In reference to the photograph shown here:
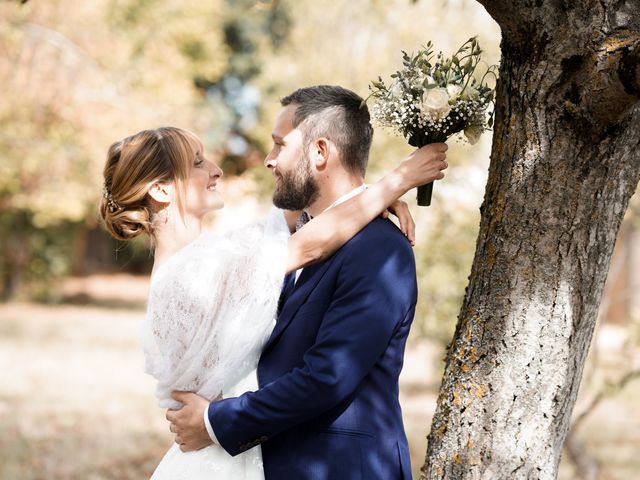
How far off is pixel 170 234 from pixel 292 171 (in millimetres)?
482

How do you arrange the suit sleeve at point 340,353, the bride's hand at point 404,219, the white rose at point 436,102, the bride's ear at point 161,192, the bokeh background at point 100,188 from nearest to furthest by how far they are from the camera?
the suit sleeve at point 340,353 < the white rose at point 436,102 < the bride's hand at point 404,219 < the bride's ear at point 161,192 < the bokeh background at point 100,188

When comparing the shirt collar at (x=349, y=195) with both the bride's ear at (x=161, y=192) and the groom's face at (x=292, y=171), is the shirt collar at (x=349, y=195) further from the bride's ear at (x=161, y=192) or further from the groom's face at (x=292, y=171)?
the bride's ear at (x=161, y=192)

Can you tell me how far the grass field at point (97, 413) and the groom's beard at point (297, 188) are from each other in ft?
16.3

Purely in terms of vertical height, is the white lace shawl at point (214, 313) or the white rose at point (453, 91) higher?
the white rose at point (453, 91)

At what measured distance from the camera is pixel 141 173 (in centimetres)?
269

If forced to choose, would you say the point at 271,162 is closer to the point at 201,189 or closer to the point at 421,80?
the point at 201,189

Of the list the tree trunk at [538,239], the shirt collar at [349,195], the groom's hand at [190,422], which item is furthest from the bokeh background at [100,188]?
the groom's hand at [190,422]

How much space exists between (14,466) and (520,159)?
19.6ft

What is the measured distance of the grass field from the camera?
23.8 feet

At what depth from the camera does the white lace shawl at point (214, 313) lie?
2393 millimetres

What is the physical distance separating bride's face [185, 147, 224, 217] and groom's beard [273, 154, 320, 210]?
295 mm

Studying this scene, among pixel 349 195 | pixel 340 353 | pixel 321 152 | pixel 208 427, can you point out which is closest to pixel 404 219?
pixel 349 195

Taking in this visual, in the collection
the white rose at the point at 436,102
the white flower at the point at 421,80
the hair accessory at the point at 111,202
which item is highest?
the white flower at the point at 421,80

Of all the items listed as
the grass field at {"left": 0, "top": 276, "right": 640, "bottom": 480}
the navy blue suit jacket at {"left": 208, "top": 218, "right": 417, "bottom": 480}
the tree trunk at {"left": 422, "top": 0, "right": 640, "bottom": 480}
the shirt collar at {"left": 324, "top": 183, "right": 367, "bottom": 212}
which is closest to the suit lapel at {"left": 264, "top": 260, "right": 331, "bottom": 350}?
the navy blue suit jacket at {"left": 208, "top": 218, "right": 417, "bottom": 480}
